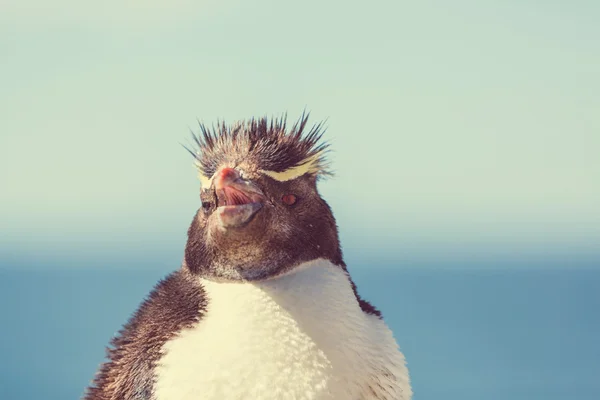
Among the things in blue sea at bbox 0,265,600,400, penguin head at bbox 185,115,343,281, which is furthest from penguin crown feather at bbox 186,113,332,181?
blue sea at bbox 0,265,600,400

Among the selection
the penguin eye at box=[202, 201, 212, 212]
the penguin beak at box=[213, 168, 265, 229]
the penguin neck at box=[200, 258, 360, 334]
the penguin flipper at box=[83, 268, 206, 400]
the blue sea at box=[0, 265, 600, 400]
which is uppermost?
the penguin beak at box=[213, 168, 265, 229]

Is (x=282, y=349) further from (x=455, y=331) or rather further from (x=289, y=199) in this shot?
(x=455, y=331)

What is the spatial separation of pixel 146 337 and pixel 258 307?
45 centimetres

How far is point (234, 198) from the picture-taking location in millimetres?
3230

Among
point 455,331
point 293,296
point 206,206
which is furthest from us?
point 455,331

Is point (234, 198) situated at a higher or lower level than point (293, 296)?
higher

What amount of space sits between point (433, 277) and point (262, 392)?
137335mm

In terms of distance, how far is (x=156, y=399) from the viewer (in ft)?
9.57

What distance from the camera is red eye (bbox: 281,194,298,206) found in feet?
11.1

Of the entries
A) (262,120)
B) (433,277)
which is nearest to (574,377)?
(433,277)

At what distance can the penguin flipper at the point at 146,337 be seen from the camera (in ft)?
9.99

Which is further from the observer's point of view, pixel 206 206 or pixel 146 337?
pixel 206 206

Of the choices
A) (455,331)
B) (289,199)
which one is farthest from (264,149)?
(455,331)

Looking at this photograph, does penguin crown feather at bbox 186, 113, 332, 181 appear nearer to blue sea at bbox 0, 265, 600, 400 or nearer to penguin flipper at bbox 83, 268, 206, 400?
penguin flipper at bbox 83, 268, 206, 400
